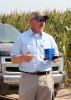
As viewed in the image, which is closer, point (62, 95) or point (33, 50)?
point (33, 50)

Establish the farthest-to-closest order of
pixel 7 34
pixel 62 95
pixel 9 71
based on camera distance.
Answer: pixel 62 95, pixel 7 34, pixel 9 71

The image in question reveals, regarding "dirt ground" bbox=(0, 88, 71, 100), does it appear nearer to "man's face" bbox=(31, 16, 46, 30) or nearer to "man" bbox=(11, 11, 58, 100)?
"man" bbox=(11, 11, 58, 100)

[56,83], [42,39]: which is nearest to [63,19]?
[56,83]

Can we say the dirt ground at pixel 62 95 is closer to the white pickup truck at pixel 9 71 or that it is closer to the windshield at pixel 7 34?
the windshield at pixel 7 34

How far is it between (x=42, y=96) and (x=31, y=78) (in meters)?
0.26

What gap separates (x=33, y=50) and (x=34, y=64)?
0.57 ft

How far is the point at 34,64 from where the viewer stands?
4.99 m

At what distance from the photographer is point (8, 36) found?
938 centimetres

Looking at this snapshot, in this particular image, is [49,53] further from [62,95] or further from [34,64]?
[62,95]

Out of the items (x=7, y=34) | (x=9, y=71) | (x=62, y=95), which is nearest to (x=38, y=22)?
(x=9, y=71)

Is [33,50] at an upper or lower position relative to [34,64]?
upper

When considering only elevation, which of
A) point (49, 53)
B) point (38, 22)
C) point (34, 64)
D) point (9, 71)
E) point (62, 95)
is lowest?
point (62, 95)

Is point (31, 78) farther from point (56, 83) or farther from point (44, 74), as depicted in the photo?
point (56, 83)

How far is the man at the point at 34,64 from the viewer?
500 cm
